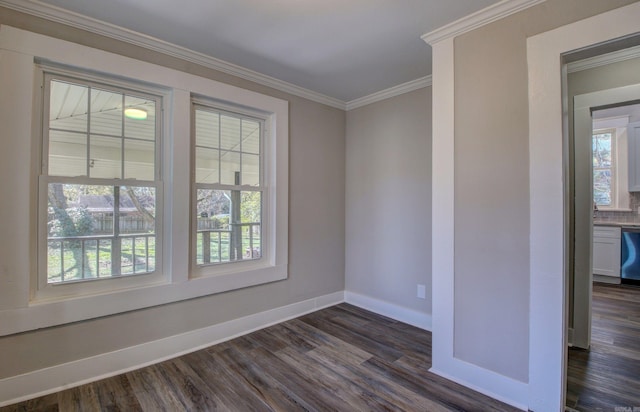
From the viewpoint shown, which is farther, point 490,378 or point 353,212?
point 353,212

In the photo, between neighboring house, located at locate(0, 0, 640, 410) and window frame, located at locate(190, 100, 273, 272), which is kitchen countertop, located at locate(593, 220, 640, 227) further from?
window frame, located at locate(190, 100, 273, 272)

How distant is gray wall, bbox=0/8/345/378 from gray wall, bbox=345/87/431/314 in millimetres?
209

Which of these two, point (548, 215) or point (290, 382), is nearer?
point (548, 215)

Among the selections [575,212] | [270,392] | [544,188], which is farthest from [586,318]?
[270,392]

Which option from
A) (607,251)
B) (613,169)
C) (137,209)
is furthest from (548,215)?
(613,169)

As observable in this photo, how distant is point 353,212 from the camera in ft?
12.2

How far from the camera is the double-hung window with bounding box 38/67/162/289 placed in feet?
6.64

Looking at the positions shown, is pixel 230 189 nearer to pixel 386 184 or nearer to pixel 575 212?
pixel 386 184

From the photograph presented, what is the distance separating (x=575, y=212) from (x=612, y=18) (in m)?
1.69

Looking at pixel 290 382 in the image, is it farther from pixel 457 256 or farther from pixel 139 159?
pixel 139 159

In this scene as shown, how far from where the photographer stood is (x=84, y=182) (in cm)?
211

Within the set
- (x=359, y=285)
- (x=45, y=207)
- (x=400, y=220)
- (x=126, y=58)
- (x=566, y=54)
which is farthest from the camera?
(x=359, y=285)

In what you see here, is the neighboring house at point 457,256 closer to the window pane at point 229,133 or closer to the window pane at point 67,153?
the window pane at point 67,153

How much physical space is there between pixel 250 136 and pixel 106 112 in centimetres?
121
